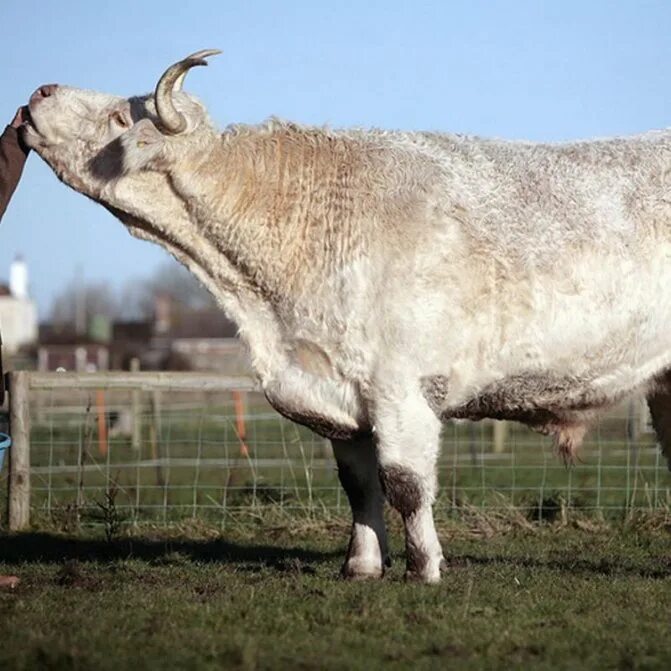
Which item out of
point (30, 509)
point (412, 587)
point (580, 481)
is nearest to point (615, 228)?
point (412, 587)

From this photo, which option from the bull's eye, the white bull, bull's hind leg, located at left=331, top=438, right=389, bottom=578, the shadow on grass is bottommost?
the shadow on grass

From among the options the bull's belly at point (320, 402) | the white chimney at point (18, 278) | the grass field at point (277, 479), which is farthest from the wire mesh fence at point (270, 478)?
the white chimney at point (18, 278)

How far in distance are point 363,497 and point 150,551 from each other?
233 centimetres

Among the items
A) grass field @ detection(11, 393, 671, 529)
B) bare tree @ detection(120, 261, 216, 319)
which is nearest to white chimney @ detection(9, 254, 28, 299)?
bare tree @ detection(120, 261, 216, 319)

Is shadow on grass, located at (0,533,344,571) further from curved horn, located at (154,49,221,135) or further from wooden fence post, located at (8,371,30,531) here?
curved horn, located at (154,49,221,135)

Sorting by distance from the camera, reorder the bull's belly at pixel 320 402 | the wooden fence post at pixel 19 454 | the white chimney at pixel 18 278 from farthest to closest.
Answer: the white chimney at pixel 18 278 → the wooden fence post at pixel 19 454 → the bull's belly at pixel 320 402

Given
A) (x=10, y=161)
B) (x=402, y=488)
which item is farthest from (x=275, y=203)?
(x=402, y=488)

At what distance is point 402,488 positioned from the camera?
23.8 ft

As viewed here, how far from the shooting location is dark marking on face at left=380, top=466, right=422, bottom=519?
7.23m

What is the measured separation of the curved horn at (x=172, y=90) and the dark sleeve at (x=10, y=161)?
0.98 metres

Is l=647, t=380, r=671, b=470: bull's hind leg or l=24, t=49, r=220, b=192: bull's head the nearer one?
l=24, t=49, r=220, b=192: bull's head

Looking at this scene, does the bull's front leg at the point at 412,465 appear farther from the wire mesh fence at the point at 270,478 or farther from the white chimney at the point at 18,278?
the white chimney at the point at 18,278

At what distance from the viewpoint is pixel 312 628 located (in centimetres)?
607

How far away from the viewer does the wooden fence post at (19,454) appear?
11133 mm
